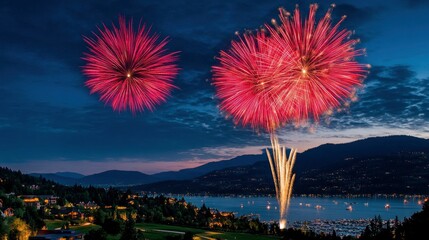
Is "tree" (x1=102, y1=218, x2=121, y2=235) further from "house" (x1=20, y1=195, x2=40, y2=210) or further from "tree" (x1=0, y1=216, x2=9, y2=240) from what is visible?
"house" (x1=20, y1=195, x2=40, y2=210)

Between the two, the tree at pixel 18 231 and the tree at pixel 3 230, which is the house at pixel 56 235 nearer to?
the tree at pixel 18 231

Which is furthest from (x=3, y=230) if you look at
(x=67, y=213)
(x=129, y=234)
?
(x=67, y=213)

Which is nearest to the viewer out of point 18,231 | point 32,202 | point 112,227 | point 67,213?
point 18,231

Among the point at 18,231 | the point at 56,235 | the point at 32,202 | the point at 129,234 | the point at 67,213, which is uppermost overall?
the point at 32,202

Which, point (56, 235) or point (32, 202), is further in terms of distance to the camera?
point (32, 202)

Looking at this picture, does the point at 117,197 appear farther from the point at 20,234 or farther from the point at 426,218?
the point at 426,218

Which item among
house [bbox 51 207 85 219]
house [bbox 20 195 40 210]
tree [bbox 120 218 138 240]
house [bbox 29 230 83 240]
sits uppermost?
house [bbox 20 195 40 210]

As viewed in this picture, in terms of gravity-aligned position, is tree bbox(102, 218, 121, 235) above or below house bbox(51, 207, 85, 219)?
below

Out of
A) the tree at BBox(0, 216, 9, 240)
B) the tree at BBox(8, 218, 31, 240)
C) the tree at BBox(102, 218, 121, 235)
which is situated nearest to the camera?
the tree at BBox(0, 216, 9, 240)

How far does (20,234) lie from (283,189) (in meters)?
38.0

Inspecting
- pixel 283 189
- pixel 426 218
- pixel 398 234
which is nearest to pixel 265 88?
pixel 283 189

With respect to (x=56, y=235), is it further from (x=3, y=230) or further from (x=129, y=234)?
(x=129, y=234)

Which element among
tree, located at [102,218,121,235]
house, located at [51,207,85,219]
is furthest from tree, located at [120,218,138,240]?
house, located at [51,207,85,219]

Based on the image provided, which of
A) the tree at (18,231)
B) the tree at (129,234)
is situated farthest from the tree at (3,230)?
the tree at (129,234)
